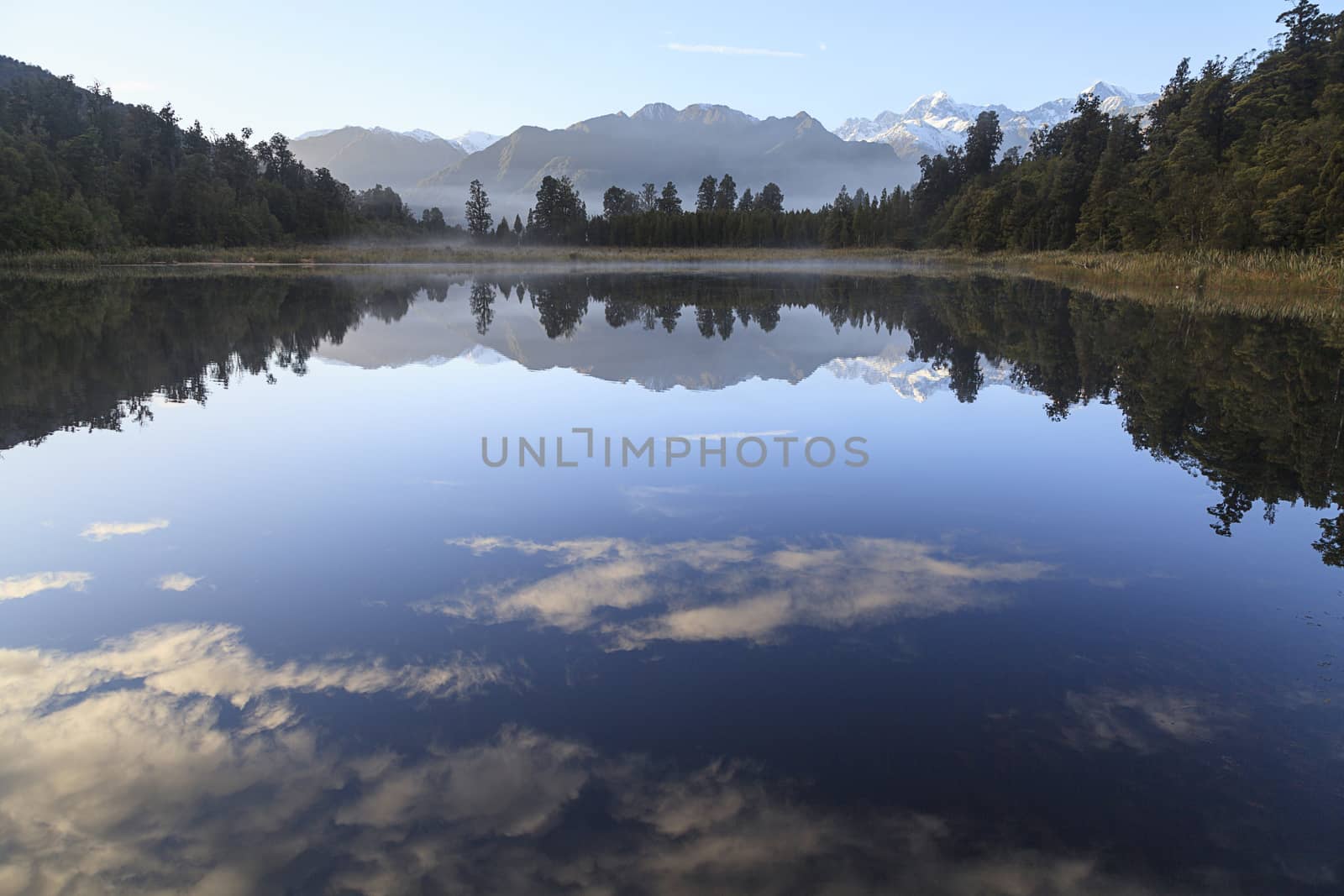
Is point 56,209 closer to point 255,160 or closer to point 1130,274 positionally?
point 255,160

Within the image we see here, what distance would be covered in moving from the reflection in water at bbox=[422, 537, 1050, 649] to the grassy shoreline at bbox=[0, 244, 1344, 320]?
24689mm

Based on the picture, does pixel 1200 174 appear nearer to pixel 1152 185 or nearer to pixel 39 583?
pixel 1152 185

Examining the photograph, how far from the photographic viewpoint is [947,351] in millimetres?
18781

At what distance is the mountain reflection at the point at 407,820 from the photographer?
3.04m

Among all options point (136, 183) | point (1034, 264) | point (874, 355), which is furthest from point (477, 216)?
point (874, 355)

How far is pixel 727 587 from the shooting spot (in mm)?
5703

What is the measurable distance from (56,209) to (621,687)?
9000 centimetres

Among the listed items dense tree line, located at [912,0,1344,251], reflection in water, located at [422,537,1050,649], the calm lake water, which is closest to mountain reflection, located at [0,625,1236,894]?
the calm lake water

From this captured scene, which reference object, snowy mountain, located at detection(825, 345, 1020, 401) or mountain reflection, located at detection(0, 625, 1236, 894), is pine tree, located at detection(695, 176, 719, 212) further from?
mountain reflection, located at detection(0, 625, 1236, 894)

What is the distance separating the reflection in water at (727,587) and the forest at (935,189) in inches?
1610

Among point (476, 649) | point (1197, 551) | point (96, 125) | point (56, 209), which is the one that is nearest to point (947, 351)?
point (1197, 551)

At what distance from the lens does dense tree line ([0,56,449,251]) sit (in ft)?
241

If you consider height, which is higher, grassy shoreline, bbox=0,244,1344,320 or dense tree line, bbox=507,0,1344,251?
dense tree line, bbox=507,0,1344,251

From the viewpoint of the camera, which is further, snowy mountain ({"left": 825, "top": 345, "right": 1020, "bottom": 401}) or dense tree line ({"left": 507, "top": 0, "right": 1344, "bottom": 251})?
dense tree line ({"left": 507, "top": 0, "right": 1344, "bottom": 251})
